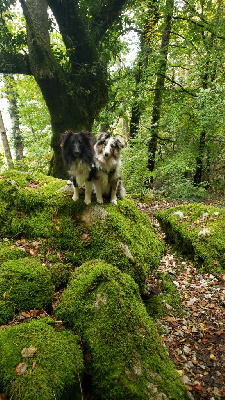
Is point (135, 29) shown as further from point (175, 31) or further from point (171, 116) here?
point (171, 116)

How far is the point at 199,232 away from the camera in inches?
242

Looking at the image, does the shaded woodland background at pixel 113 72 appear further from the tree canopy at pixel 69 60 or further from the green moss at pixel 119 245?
the green moss at pixel 119 245

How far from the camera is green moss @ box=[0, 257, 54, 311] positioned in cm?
309

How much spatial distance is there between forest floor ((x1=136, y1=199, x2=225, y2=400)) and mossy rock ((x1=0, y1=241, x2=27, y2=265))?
2.59 metres

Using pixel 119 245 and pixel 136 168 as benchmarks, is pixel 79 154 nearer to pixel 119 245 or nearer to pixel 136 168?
pixel 119 245

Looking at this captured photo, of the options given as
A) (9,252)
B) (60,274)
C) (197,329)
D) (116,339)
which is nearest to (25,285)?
(60,274)

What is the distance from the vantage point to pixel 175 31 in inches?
476

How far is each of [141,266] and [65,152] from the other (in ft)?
8.26

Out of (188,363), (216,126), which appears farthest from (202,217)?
(216,126)

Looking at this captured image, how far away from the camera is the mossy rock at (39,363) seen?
6.91ft

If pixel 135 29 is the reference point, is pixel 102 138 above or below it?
below

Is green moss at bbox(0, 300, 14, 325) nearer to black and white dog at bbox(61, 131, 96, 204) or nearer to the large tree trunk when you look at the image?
black and white dog at bbox(61, 131, 96, 204)

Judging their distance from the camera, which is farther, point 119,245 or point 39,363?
point 119,245

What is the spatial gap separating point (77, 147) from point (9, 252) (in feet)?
6.84
